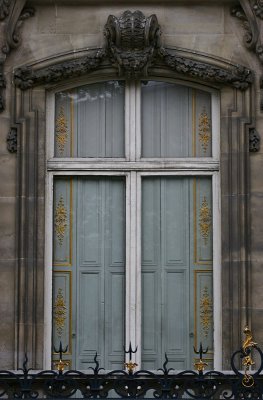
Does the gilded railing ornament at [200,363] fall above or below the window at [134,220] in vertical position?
below

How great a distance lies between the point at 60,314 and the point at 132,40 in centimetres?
341

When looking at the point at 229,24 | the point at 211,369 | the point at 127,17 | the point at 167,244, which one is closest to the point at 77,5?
the point at 127,17

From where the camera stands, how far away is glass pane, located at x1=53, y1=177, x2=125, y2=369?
57.5 ft

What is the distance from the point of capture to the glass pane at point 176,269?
17.5 metres

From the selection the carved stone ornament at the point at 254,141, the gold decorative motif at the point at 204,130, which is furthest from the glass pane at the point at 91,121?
the carved stone ornament at the point at 254,141

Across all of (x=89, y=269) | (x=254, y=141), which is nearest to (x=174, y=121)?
(x=254, y=141)

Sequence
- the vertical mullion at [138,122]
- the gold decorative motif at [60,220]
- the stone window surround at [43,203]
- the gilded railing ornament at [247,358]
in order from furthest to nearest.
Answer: the vertical mullion at [138,122]
the gold decorative motif at [60,220]
the stone window surround at [43,203]
the gilded railing ornament at [247,358]

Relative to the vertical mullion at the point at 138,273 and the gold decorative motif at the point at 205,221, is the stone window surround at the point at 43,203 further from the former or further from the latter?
the vertical mullion at the point at 138,273

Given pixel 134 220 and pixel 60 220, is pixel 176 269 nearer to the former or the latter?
pixel 134 220

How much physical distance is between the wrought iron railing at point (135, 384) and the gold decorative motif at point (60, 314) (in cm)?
174

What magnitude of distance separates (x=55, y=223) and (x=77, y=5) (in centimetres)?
269

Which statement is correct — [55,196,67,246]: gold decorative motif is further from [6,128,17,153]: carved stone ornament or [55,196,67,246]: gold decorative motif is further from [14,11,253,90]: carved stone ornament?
[14,11,253,90]: carved stone ornament

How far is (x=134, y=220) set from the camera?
17688 mm

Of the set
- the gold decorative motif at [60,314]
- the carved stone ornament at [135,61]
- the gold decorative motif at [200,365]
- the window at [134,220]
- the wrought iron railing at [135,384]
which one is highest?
the carved stone ornament at [135,61]
